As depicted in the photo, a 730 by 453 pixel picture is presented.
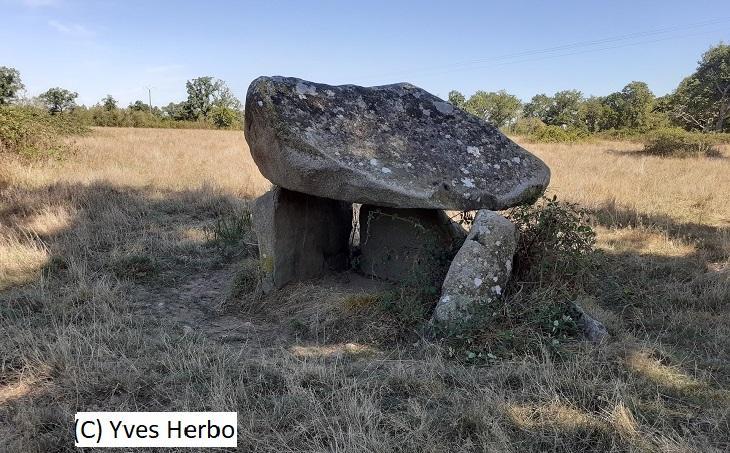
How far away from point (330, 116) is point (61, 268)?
330 cm

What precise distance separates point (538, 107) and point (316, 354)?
2879 inches

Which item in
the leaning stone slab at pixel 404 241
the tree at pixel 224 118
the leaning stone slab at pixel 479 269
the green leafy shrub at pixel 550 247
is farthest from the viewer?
the tree at pixel 224 118

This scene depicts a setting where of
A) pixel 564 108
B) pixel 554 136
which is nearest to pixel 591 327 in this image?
pixel 554 136

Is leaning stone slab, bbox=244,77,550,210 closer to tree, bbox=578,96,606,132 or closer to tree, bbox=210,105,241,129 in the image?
tree, bbox=210,105,241,129

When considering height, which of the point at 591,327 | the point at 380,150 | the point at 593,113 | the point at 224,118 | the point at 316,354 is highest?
the point at 593,113

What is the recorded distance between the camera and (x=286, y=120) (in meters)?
4.31

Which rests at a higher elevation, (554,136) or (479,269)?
(554,136)

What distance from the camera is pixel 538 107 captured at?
2798 inches

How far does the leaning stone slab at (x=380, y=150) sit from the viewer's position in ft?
14.0

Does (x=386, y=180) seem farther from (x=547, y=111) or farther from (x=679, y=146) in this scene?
(x=547, y=111)

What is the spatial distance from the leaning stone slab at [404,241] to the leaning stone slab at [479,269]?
475mm

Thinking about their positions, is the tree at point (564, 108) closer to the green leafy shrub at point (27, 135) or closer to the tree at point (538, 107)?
the tree at point (538, 107)

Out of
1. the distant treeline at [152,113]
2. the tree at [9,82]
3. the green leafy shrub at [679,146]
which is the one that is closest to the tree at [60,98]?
the distant treeline at [152,113]

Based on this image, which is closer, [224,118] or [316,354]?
[316,354]
